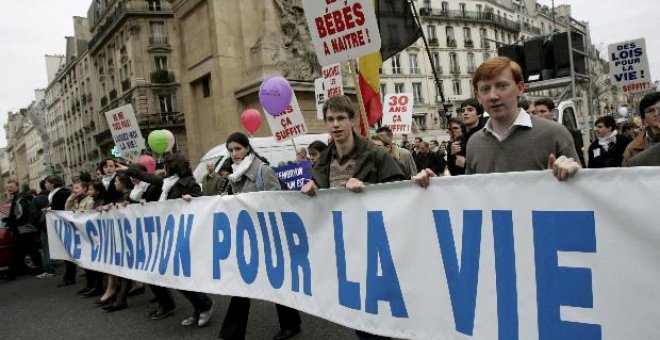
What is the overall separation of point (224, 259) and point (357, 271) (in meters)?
1.53

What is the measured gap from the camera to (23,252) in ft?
34.9

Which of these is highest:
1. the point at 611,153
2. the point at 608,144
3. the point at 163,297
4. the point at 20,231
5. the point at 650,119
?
the point at 650,119

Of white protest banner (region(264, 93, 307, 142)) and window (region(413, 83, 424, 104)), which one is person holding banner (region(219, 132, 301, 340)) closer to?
white protest banner (region(264, 93, 307, 142))

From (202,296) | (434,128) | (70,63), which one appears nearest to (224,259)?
(202,296)

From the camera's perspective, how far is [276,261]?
3631 mm

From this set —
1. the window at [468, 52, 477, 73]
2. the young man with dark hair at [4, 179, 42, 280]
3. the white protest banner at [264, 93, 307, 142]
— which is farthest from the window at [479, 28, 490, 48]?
the young man with dark hair at [4, 179, 42, 280]

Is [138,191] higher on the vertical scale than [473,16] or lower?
lower

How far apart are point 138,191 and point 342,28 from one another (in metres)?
2.97

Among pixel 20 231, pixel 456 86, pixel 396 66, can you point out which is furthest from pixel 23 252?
pixel 456 86

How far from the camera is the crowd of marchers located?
7.86ft

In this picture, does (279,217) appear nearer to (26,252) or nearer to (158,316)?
(158,316)

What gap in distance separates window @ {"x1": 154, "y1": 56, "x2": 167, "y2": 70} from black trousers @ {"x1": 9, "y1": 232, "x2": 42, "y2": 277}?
39596 mm

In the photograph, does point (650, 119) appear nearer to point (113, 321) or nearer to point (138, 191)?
point (138, 191)

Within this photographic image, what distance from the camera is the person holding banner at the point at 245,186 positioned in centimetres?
409
